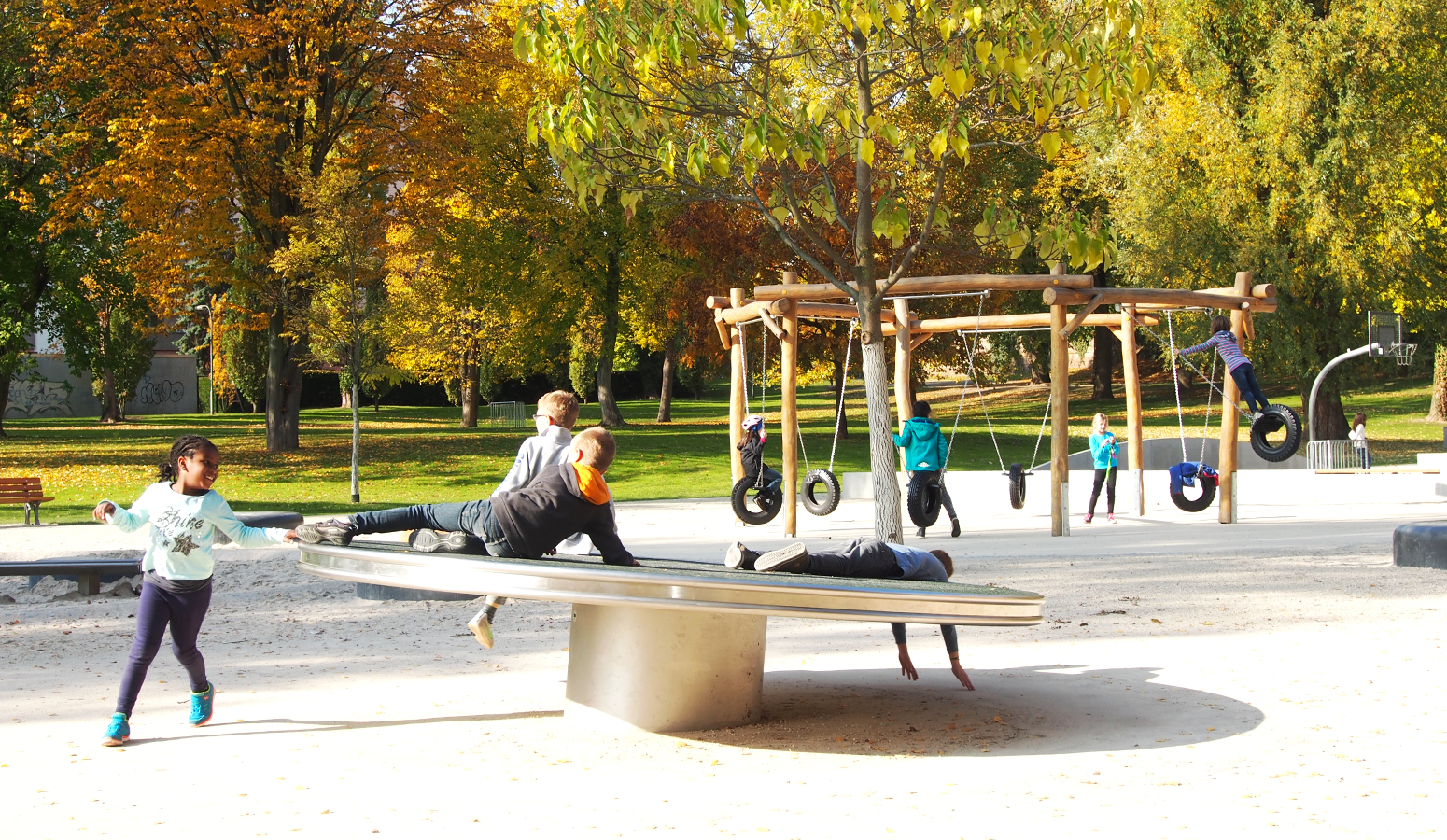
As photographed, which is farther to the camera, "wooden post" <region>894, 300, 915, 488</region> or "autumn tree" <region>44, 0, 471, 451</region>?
"autumn tree" <region>44, 0, 471, 451</region>

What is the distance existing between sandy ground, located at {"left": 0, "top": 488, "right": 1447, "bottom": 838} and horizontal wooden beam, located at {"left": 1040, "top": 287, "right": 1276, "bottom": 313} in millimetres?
4719

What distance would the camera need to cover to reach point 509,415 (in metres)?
40.7

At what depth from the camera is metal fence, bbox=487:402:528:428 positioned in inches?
1532

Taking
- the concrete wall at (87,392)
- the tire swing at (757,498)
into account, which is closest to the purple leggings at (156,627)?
the tire swing at (757,498)

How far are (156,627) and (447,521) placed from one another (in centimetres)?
143

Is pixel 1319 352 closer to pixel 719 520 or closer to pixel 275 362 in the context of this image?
pixel 719 520

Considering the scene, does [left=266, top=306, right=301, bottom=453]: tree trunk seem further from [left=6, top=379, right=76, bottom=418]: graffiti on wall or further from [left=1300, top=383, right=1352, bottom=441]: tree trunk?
[left=6, top=379, right=76, bottom=418]: graffiti on wall

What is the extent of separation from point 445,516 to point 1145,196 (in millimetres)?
26318

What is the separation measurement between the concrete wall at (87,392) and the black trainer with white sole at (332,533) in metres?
49.3

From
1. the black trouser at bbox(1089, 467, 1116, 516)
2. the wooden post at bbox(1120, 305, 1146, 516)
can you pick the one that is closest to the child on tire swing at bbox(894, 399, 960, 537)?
the black trouser at bbox(1089, 467, 1116, 516)

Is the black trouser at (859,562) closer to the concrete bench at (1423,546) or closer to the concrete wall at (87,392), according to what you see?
the concrete bench at (1423,546)

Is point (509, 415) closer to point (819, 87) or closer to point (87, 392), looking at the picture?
point (87, 392)

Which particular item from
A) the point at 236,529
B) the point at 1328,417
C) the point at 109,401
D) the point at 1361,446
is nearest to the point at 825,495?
the point at 236,529

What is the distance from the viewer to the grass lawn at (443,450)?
23.0 meters
